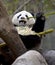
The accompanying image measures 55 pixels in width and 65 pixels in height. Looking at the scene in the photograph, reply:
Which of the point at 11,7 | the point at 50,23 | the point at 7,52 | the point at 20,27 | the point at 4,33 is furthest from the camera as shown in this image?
the point at 11,7

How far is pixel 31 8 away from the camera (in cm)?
538

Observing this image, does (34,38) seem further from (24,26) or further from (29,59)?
(29,59)

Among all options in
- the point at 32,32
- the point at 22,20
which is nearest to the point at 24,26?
the point at 22,20

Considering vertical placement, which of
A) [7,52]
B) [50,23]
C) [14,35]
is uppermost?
[14,35]

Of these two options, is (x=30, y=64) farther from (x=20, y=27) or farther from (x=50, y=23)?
(x=50, y=23)

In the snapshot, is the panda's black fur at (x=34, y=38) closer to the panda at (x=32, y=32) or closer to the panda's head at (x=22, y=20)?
the panda at (x=32, y=32)

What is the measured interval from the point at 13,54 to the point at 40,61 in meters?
0.25

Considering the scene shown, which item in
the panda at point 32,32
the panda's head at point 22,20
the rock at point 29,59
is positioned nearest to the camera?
the rock at point 29,59

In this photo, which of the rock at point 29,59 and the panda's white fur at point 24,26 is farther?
the panda's white fur at point 24,26

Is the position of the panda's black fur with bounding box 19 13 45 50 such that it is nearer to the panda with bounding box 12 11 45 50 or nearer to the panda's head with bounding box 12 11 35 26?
the panda with bounding box 12 11 45 50

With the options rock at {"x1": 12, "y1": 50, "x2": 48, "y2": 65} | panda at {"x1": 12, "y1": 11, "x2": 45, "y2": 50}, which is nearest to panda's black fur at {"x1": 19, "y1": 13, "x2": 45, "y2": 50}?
panda at {"x1": 12, "y1": 11, "x2": 45, "y2": 50}

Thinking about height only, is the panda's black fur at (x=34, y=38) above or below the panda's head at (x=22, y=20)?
below

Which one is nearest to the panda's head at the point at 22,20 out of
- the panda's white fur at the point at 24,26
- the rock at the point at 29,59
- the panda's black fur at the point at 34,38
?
the panda's white fur at the point at 24,26

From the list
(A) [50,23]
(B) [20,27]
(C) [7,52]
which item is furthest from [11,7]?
(C) [7,52]
